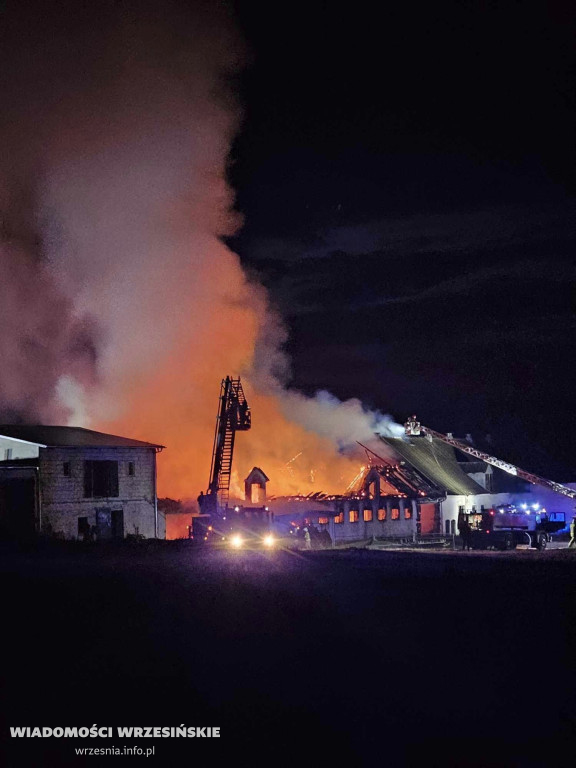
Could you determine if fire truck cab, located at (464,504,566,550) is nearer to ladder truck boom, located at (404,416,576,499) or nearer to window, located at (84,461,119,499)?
ladder truck boom, located at (404,416,576,499)

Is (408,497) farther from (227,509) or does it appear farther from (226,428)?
→ (227,509)

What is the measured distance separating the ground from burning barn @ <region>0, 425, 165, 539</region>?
1909cm

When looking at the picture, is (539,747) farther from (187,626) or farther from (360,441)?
(360,441)

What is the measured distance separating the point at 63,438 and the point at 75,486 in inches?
108

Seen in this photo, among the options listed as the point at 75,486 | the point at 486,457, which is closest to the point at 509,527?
the point at 75,486

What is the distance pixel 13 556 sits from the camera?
2983 centimetres

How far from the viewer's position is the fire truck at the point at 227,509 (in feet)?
128

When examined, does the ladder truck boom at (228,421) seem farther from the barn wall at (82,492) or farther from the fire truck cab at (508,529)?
the fire truck cab at (508,529)

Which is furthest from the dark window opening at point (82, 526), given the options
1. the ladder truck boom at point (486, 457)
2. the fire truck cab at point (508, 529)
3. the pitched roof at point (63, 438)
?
the ladder truck boom at point (486, 457)

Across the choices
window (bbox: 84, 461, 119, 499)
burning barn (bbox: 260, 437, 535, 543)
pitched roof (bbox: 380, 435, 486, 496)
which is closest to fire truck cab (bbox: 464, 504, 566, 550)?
burning barn (bbox: 260, 437, 535, 543)

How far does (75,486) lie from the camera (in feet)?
134

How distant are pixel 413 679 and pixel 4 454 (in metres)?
32.6

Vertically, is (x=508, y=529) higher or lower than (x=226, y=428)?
lower

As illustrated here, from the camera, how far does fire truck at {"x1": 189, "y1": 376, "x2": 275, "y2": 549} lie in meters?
39.2
